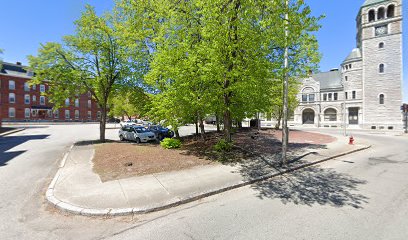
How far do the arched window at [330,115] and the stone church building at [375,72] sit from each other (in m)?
0.63

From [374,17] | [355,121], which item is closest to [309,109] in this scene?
[355,121]

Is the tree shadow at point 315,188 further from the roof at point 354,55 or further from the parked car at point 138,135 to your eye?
the roof at point 354,55

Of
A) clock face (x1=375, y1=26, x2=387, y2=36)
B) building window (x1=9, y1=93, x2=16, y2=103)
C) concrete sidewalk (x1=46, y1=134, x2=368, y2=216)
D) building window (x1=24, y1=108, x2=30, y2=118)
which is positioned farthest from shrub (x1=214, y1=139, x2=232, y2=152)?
building window (x1=9, y1=93, x2=16, y2=103)

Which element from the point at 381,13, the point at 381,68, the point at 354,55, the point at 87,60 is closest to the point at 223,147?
the point at 87,60

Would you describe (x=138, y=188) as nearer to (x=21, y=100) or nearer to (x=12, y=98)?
(x=12, y=98)

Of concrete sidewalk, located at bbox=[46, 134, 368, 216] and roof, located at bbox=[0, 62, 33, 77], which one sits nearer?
concrete sidewalk, located at bbox=[46, 134, 368, 216]

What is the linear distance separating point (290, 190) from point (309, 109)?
53061mm

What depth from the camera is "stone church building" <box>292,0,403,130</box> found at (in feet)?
127

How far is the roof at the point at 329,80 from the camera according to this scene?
5041 centimetres

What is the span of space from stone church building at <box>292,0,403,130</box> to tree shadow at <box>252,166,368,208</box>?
33.1 m

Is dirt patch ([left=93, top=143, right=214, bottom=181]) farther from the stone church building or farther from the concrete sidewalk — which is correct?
the stone church building

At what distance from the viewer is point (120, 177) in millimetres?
7531

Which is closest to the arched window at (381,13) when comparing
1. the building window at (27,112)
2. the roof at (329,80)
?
the roof at (329,80)

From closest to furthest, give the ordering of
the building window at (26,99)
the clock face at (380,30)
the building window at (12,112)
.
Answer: the clock face at (380,30) < the building window at (12,112) < the building window at (26,99)
